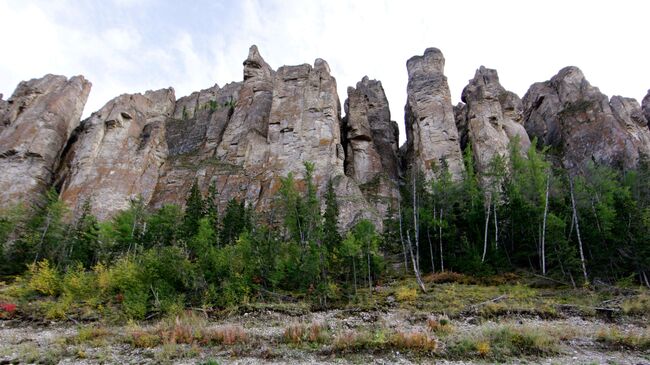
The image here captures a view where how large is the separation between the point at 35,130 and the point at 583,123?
8035 centimetres

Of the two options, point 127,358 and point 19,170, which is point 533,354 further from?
point 19,170

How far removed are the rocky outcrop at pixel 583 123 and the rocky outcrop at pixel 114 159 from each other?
57.5m

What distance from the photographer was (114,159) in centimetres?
5931

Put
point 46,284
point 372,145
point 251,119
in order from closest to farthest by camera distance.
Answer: point 46,284, point 372,145, point 251,119

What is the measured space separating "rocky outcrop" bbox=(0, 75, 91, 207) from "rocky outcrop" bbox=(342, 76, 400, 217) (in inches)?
1750

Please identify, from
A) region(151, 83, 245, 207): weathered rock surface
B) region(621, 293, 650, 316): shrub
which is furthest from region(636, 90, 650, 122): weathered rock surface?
region(151, 83, 245, 207): weathered rock surface

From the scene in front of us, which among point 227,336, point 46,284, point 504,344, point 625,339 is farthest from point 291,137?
point 625,339

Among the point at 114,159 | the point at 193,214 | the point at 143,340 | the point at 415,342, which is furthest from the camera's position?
the point at 114,159

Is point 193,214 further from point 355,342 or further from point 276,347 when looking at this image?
point 355,342

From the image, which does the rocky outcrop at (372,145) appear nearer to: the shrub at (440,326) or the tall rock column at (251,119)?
the tall rock column at (251,119)

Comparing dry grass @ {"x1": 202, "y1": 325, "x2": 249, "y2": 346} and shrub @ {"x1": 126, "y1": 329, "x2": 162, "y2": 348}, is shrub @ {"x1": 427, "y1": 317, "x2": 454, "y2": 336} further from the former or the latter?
shrub @ {"x1": 126, "y1": 329, "x2": 162, "y2": 348}

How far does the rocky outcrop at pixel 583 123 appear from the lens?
53.4m

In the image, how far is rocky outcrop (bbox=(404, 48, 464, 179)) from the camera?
5556 cm

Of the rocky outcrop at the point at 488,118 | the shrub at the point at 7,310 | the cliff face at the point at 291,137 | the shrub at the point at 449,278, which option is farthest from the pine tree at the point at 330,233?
the shrub at the point at 7,310
